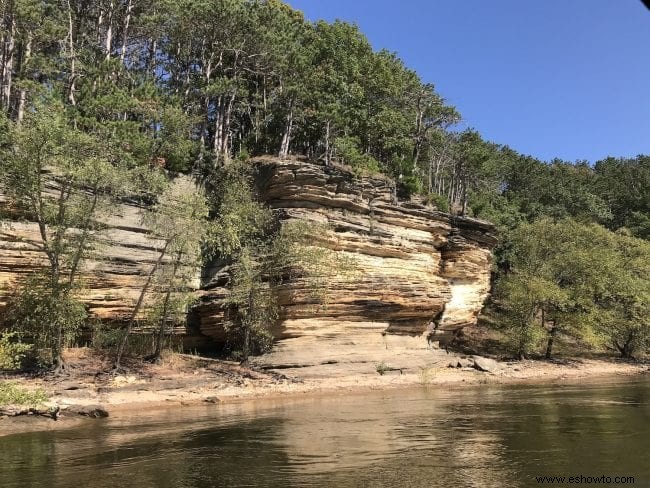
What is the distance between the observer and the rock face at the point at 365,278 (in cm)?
2945

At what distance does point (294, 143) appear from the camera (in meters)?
46.1

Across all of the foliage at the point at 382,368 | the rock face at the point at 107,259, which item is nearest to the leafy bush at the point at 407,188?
the foliage at the point at 382,368

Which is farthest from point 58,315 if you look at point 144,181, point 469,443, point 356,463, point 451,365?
point 451,365

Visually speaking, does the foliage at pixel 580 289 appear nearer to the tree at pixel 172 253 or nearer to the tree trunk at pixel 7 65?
the tree at pixel 172 253

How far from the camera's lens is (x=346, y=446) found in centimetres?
1371

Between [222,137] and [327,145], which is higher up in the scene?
[222,137]

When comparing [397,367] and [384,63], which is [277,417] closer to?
[397,367]

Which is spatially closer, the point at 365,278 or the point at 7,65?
the point at 7,65

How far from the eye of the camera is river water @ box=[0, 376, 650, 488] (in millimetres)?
10734

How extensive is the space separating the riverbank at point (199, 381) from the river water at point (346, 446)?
5.31 ft

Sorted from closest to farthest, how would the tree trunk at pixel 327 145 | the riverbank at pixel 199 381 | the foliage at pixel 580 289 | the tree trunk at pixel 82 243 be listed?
1. the riverbank at pixel 199 381
2. the tree trunk at pixel 82 243
3. the tree trunk at pixel 327 145
4. the foliage at pixel 580 289

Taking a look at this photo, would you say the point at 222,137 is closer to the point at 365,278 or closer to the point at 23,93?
the point at 23,93

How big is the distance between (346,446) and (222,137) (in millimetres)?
32670

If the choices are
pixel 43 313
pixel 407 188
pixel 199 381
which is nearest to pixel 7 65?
pixel 43 313
